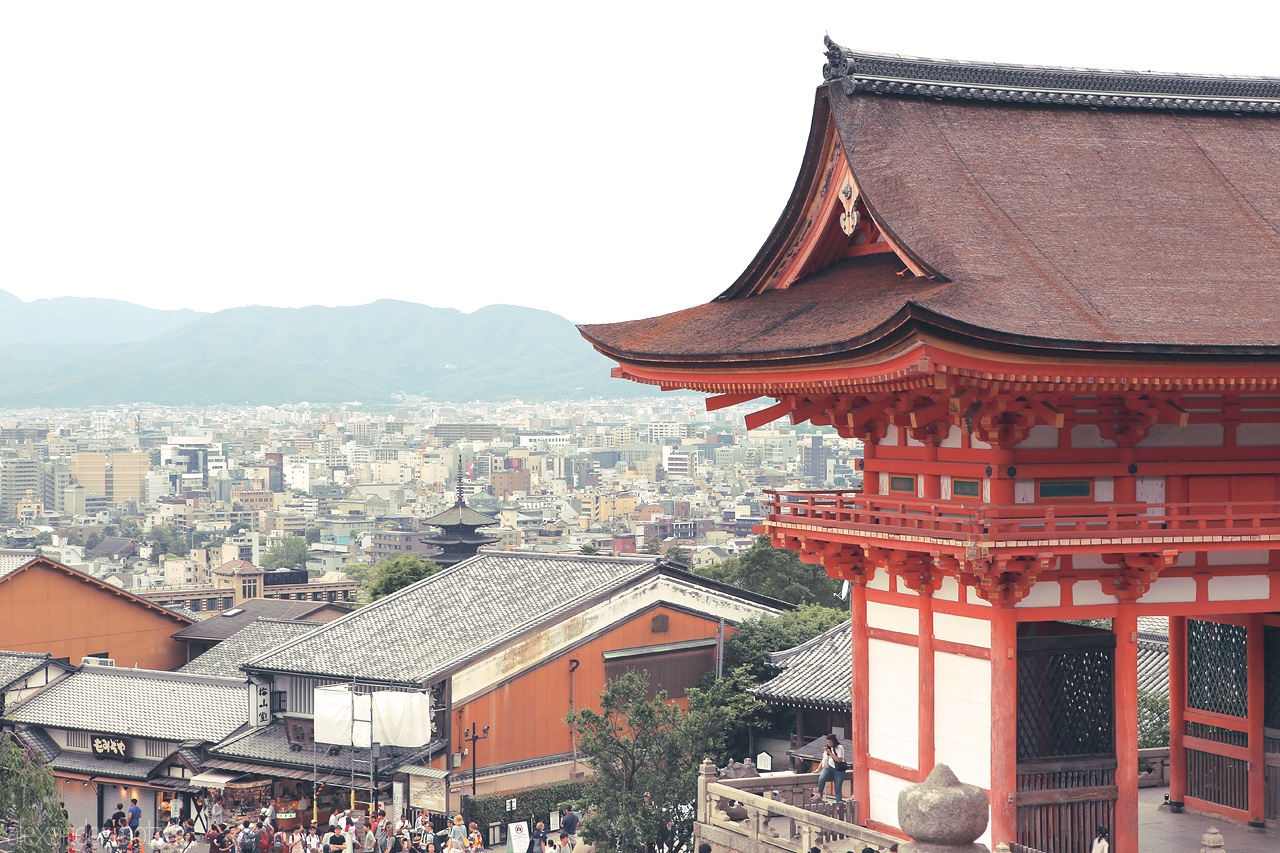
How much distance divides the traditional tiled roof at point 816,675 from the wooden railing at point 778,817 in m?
14.2

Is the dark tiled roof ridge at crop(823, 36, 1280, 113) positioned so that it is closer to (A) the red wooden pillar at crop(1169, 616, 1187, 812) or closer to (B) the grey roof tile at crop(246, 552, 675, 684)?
(A) the red wooden pillar at crop(1169, 616, 1187, 812)

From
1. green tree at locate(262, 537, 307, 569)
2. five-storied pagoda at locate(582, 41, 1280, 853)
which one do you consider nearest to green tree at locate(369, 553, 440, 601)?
five-storied pagoda at locate(582, 41, 1280, 853)

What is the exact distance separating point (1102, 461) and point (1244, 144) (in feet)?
15.8

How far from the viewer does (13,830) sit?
20828 mm

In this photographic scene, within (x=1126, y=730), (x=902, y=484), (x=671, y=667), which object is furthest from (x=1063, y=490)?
(x=671, y=667)

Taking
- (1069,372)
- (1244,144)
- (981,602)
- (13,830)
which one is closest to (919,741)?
(981,602)

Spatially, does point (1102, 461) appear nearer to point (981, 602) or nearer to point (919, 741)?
point (981, 602)

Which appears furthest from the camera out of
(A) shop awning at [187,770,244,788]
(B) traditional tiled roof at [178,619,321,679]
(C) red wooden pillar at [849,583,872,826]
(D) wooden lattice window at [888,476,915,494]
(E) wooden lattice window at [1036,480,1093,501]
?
(B) traditional tiled roof at [178,619,321,679]

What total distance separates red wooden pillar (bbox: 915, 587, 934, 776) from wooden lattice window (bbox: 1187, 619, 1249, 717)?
3920 millimetres

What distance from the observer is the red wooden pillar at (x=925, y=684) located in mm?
15742

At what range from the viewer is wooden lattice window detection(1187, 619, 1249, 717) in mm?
17016

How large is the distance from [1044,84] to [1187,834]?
8.68 m

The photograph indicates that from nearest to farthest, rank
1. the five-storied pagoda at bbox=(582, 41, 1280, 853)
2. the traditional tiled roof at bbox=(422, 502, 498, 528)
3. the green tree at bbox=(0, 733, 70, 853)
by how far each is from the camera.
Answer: the five-storied pagoda at bbox=(582, 41, 1280, 853) → the green tree at bbox=(0, 733, 70, 853) → the traditional tiled roof at bbox=(422, 502, 498, 528)

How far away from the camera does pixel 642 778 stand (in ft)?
86.4
